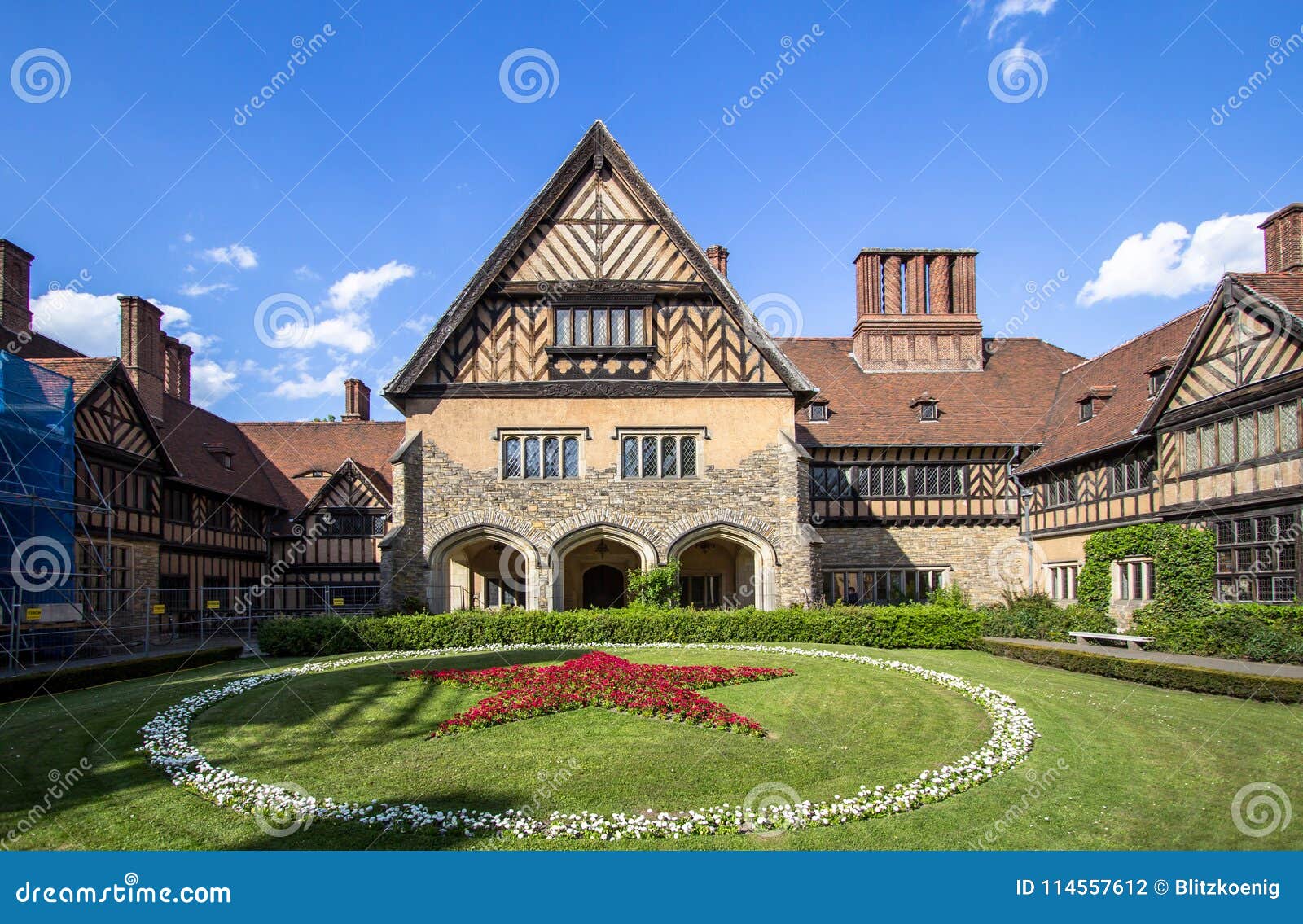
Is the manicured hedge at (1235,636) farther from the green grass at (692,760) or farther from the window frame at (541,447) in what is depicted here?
the window frame at (541,447)

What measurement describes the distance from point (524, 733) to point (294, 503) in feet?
90.4

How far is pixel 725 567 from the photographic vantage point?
26.7 m

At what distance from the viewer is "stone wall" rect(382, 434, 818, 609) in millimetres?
22750

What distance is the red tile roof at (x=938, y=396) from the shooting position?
1139 inches

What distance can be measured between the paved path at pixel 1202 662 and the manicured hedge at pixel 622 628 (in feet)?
8.16

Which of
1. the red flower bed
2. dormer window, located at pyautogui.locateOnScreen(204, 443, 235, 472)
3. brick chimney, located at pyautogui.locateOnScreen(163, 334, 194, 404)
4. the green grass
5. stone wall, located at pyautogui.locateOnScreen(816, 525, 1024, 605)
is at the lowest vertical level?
the green grass

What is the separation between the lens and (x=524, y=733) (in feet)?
35.5

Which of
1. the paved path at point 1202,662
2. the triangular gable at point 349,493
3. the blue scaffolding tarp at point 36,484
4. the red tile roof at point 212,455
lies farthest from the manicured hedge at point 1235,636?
the red tile roof at point 212,455

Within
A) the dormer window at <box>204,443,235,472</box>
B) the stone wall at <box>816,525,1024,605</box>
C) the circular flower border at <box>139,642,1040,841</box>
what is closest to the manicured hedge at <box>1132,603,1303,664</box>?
the circular flower border at <box>139,642,1040,841</box>

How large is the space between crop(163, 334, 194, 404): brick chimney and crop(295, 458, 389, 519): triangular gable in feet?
24.6

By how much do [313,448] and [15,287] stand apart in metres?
13.8

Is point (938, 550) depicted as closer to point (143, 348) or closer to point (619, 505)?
point (619, 505)

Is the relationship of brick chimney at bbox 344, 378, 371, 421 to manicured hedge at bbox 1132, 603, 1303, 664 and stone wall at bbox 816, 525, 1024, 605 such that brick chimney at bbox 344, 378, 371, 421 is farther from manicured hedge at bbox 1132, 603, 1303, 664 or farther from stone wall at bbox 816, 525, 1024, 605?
manicured hedge at bbox 1132, 603, 1303, 664

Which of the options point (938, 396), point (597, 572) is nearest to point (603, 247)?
point (597, 572)
